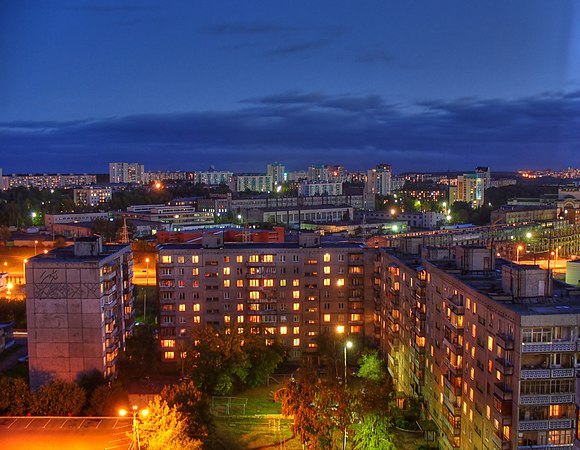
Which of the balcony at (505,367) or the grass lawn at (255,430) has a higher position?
the balcony at (505,367)

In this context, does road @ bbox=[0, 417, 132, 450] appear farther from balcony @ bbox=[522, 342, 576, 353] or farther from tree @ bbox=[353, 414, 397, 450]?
balcony @ bbox=[522, 342, 576, 353]

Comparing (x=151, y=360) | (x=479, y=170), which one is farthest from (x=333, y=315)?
(x=479, y=170)

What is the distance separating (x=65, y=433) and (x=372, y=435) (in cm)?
621

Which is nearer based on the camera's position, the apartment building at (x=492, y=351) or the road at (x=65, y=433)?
the apartment building at (x=492, y=351)

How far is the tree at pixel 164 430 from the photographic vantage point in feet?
36.2

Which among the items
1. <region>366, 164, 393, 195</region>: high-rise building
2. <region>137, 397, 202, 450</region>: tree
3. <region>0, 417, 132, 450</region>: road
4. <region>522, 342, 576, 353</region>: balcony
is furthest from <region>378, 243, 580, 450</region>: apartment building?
<region>366, 164, 393, 195</region>: high-rise building

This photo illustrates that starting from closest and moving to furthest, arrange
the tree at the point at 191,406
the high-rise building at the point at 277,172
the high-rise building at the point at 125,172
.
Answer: the tree at the point at 191,406 → the high-rise building at the point at 277,172 → the high-rise building at the point at 125,172

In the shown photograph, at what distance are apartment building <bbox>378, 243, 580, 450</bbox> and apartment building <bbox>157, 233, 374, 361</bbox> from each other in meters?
4.20

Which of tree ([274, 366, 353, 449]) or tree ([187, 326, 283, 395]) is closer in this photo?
tree ([274, 366, 353, 449])

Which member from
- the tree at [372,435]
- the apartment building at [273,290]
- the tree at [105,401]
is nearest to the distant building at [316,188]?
the apartment building at [273,290]

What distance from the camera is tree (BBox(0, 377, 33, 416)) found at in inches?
530

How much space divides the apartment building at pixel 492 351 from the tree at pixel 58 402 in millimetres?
7741

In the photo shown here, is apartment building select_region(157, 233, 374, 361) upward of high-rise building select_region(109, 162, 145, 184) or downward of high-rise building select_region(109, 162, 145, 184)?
downward

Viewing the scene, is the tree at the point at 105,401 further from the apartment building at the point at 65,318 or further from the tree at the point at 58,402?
the apartment building at the point at 65,318
